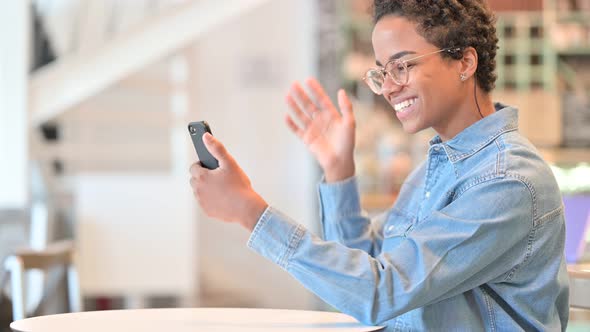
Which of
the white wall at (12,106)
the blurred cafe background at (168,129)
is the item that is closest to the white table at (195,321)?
the blurred cafe background at (168,129)

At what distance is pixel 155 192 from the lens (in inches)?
198

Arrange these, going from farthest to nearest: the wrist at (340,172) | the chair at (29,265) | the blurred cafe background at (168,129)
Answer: the blurred cafe background at (168,129) < the chair at (29,265) < the wrist at (340,172)

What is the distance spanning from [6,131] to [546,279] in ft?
11.7

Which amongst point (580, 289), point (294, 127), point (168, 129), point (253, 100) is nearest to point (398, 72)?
point (294, 127)

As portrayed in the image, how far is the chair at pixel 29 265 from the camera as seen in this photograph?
2.70m

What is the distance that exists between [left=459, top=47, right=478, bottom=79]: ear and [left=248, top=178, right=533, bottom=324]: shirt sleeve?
0.72 ft

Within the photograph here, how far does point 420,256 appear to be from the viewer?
134 centimetres

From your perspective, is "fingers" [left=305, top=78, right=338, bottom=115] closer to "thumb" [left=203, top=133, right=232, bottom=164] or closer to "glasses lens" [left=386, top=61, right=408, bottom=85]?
"glasses lens" [left=386, top=61, right=408, bottom=85]

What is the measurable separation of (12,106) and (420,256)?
360 cm

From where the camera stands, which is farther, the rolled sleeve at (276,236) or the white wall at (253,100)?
the white wall at (253,100)

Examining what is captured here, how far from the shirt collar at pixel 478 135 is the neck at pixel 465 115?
0.03 metres

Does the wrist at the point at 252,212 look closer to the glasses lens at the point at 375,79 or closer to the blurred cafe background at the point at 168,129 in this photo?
the glasses lens at the point at 375,79

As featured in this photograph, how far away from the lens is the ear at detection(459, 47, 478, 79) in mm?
1507

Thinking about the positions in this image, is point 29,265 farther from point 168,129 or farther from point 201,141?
point 168,129
